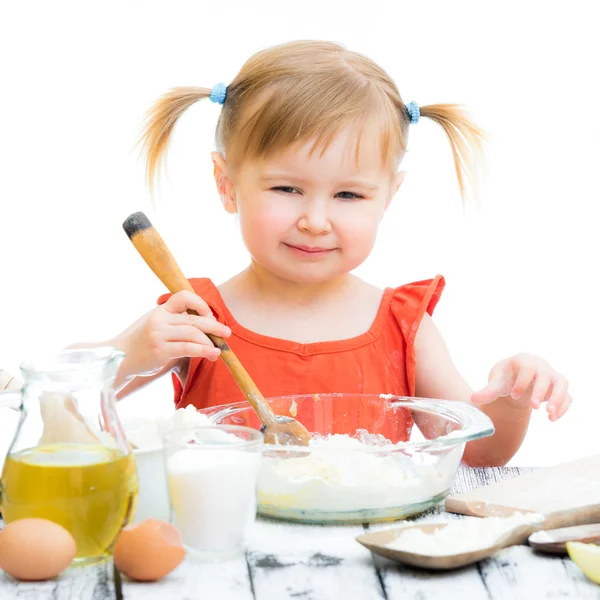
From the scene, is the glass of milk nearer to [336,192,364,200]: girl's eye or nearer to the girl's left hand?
the girl's left hand

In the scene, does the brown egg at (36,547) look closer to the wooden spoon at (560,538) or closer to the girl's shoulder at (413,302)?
→ the wooden spoon at (560,538)

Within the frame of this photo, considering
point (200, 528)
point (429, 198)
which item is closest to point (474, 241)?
point (429, 198)

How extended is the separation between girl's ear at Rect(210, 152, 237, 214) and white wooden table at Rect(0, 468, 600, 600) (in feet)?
2.54

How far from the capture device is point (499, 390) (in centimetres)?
122

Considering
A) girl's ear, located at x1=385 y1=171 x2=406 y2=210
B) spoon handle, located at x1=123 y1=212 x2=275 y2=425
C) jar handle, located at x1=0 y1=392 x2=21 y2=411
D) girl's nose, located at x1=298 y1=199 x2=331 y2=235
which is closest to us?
jar handle, located at x1=0 y1=392 x2=21 y2=411

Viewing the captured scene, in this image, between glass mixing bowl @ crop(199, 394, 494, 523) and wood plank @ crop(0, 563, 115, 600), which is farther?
glass mixing bowl @ crop(199, 394, 494, 523)

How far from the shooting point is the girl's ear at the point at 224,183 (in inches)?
60.8

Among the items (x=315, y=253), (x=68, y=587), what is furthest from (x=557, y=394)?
(x=68, y=587)

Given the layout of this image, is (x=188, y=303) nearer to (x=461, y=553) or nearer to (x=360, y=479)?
(x=360, y=479)

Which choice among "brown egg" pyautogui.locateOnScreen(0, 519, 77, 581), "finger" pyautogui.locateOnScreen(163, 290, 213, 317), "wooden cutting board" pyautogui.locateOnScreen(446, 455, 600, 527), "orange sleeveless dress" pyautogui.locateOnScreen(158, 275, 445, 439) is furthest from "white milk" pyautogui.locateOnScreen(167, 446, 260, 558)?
"orange sleeveless dress" pyautogui.locateOnScreen(158, 275, 445, 439)

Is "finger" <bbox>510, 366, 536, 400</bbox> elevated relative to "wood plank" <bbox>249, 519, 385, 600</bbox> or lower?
elevated

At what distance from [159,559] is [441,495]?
34 centimetres

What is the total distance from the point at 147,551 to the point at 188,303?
17.4 inches

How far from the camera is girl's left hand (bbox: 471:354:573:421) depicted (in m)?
1.18
